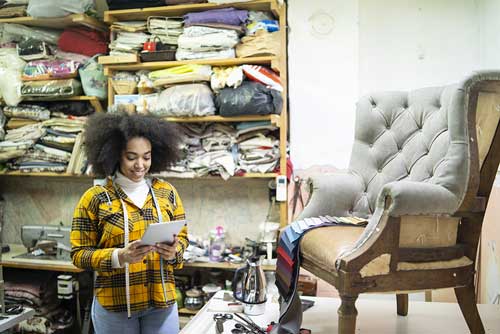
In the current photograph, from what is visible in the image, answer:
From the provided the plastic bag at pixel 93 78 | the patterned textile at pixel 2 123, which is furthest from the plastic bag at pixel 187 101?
the patterned textile at pixel 2 123

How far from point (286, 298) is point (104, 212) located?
827mm

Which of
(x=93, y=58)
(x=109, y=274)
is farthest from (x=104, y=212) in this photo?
(x=93, y=58)

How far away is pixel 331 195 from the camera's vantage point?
6.33 ft

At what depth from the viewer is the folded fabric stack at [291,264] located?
1699 mm

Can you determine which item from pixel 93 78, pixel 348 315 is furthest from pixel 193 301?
pixel 93 78

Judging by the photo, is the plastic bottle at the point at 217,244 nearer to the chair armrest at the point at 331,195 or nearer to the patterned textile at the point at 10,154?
the chair armrest at the point at 331,195

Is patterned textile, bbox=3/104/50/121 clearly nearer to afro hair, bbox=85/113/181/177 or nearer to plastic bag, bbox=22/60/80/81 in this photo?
plastic bag, bbox=22/60/80/81

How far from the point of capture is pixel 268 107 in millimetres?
2514

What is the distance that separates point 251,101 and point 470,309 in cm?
153

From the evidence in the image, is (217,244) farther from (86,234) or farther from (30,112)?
(30,112)

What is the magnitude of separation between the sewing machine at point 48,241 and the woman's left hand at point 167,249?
4.67 feet

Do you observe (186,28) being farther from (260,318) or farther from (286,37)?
(260,318)

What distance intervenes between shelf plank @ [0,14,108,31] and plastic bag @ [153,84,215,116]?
79cm

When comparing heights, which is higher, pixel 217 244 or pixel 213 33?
pixel 213 33
